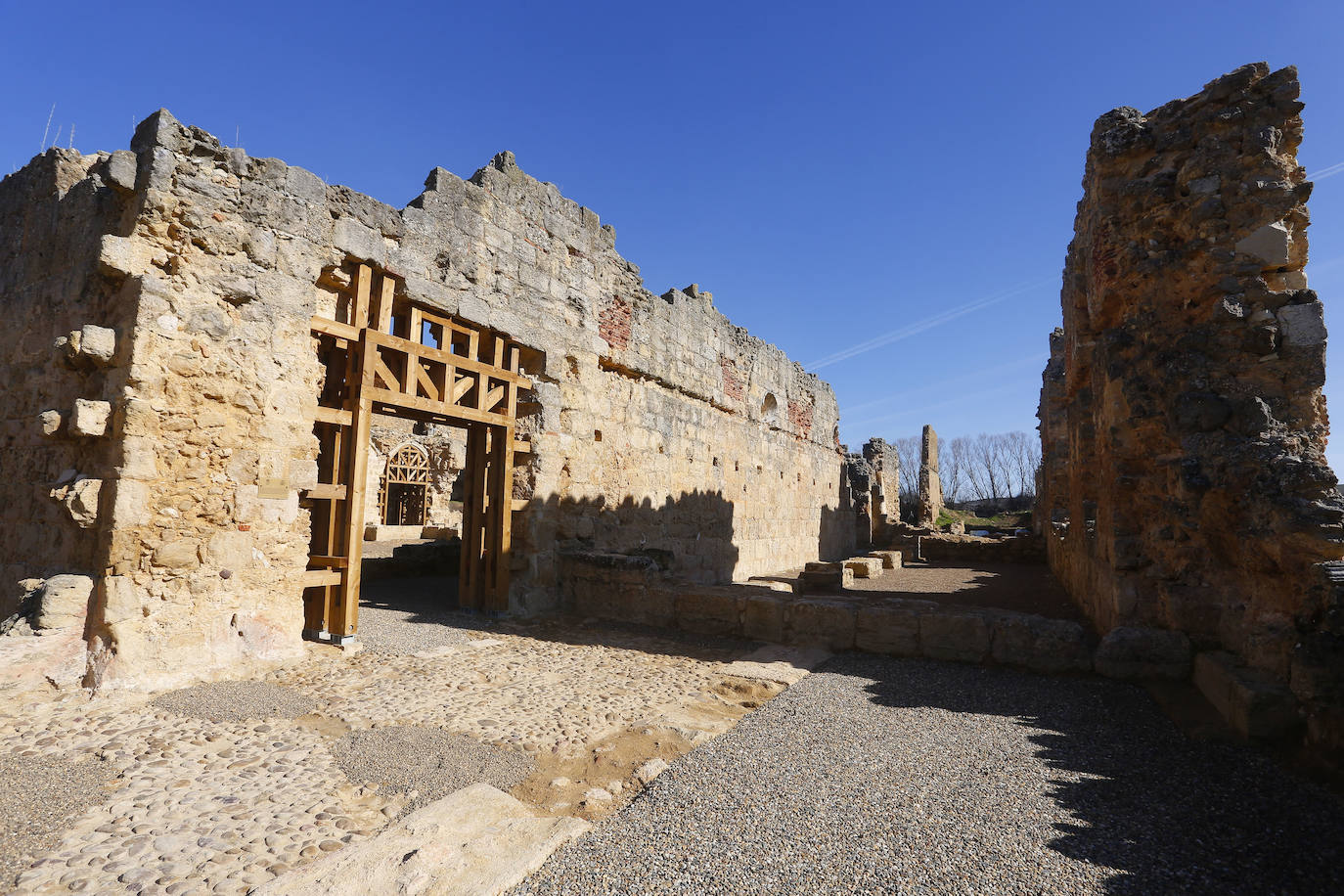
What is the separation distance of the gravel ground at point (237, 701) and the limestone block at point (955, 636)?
459 centimetres

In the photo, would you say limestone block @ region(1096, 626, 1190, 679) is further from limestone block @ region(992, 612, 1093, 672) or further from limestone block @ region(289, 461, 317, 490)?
limestone block @ region(289, 461, 317, 490)

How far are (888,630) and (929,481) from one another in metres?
23.3

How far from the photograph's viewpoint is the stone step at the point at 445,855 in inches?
87.4

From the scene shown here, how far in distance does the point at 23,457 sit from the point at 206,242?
90.5 inches

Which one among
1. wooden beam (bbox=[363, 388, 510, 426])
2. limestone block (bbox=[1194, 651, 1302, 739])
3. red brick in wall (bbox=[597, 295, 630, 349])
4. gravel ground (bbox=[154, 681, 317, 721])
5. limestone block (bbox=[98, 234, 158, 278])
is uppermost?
red brick in wall (bbox=[597, 295, 630, 349])

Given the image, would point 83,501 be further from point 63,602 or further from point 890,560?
point 890,560

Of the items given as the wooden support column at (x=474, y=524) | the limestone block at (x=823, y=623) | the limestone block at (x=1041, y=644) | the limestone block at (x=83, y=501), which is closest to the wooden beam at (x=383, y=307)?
the wooden support column at (x=474, y=524)

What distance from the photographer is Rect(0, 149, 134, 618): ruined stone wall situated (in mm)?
4449

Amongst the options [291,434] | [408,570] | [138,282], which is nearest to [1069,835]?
[291,434]

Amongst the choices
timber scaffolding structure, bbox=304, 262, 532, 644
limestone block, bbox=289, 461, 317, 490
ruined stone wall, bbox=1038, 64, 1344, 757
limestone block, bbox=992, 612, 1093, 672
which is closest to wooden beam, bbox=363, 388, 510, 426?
timber scaffolding structure, bbox=304, 262, 532, 644

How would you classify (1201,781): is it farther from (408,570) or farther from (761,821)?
(408,570)

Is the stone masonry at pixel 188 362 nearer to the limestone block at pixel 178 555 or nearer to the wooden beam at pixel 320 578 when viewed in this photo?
the limestone block at pixel 178 555

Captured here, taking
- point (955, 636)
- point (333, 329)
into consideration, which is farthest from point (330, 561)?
point (955, 636)

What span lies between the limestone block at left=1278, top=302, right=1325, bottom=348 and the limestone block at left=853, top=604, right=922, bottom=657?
329cm
